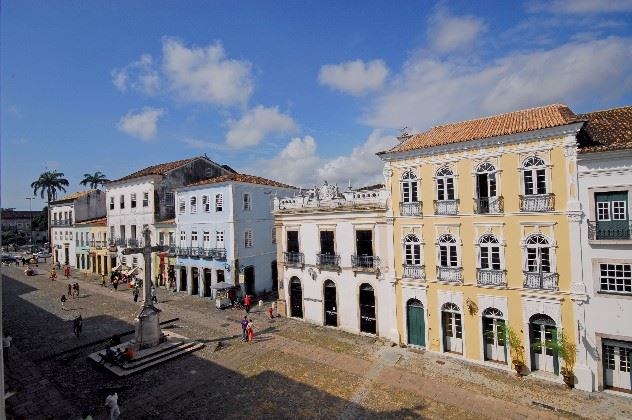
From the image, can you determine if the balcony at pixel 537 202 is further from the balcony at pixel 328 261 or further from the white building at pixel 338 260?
the balcony at pixel 328 261

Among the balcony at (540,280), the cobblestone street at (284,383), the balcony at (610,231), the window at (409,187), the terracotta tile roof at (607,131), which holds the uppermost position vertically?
the terracotta tile roof at (607,131)

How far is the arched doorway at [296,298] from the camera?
25.8m

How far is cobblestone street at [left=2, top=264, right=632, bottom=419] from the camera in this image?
1447 cm

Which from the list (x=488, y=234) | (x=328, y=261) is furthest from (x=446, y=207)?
(x=328, y=261)

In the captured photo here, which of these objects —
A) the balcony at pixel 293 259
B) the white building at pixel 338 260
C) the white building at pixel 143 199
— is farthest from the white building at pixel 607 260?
the white building at pixel 143 199

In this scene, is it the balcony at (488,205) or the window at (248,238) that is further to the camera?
the window at (248,238)

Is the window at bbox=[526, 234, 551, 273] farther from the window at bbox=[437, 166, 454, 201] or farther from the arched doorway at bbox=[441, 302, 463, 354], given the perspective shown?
the arched doorway at bbox=[441, 302, 463, 354]

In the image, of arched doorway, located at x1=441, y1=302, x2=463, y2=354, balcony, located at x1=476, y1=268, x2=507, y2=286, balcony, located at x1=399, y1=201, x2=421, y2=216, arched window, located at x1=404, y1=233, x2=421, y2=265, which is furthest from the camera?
arched window, located at x1=404, y1=233, x2=421, y2=265

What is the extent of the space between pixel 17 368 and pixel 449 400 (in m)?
20.7

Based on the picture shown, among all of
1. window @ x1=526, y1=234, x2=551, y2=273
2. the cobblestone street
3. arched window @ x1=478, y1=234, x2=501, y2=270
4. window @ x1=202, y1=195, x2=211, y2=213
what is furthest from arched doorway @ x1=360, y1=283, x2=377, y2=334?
window @ x1=202, y1=195, x2=211, y2=213

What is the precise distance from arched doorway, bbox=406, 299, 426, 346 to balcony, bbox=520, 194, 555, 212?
749 cm

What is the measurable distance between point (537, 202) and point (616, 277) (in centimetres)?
425

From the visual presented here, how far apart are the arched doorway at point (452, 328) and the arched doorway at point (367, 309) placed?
423 centimetres

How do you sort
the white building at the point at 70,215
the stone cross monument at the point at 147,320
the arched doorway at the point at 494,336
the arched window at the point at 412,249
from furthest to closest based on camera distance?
the white building at the point at 70,215 < the arched window at the point at 412,249 < the stone cross monument at the point at 147,320 < the arched doorway at the point at 494,336
